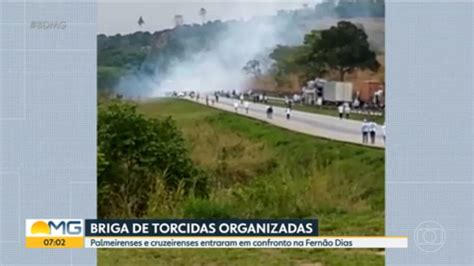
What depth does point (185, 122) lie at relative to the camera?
15.1 ft

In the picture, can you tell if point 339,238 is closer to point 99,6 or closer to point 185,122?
point 185,122

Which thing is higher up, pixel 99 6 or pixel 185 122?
pixel 99 6

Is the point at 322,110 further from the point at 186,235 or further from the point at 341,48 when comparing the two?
the point at 186,235

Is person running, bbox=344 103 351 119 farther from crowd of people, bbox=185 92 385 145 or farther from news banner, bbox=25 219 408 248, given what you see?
news banner, bbox=25 219 408 248

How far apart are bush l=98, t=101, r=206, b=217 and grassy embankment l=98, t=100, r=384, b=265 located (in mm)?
51

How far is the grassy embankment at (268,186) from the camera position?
4535 mm

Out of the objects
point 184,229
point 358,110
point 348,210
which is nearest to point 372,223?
point 348,210

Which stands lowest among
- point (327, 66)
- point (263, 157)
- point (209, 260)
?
point (209, 260)

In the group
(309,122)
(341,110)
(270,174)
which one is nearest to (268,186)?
(270,174)
